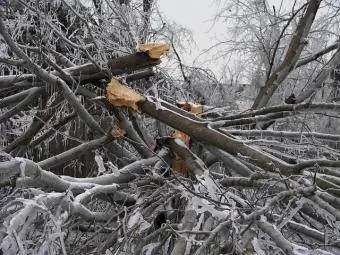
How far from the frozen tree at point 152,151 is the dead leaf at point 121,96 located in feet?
0.04

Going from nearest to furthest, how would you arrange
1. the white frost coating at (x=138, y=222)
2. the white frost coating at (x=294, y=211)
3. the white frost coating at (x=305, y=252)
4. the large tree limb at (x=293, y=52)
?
the white frost coating at (x=305, y=252) → the white frost coating at (x=294, y=211) → the white frost coating at (x=138, y=222) → the large tree limb at (x=293, y=52)

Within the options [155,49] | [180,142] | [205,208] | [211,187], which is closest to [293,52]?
[155,49]

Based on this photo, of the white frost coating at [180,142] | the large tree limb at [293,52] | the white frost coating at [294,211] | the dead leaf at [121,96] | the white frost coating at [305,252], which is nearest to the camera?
the white frost coating at [305,252]

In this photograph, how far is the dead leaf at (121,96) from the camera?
13.3 feet

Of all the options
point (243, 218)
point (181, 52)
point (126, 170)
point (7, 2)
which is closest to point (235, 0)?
point (181, 52)

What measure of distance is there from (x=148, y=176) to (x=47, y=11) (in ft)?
9.84

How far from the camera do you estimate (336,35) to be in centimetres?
637

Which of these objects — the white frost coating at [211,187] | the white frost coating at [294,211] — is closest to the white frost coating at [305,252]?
the white frost coating at [294,211]

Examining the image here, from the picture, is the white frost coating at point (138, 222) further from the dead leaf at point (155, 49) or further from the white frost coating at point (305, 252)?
the dead leaf at point (155, 49)

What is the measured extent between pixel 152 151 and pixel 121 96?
0.86m

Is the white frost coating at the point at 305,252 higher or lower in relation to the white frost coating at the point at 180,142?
lower

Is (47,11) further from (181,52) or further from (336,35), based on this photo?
(336,35)

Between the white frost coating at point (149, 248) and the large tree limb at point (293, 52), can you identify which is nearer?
the white frost coating at point (149, 248)

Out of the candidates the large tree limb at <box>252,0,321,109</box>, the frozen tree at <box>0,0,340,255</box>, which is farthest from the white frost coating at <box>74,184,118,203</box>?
the large tree limb at <box>252,0,321,109</box>
